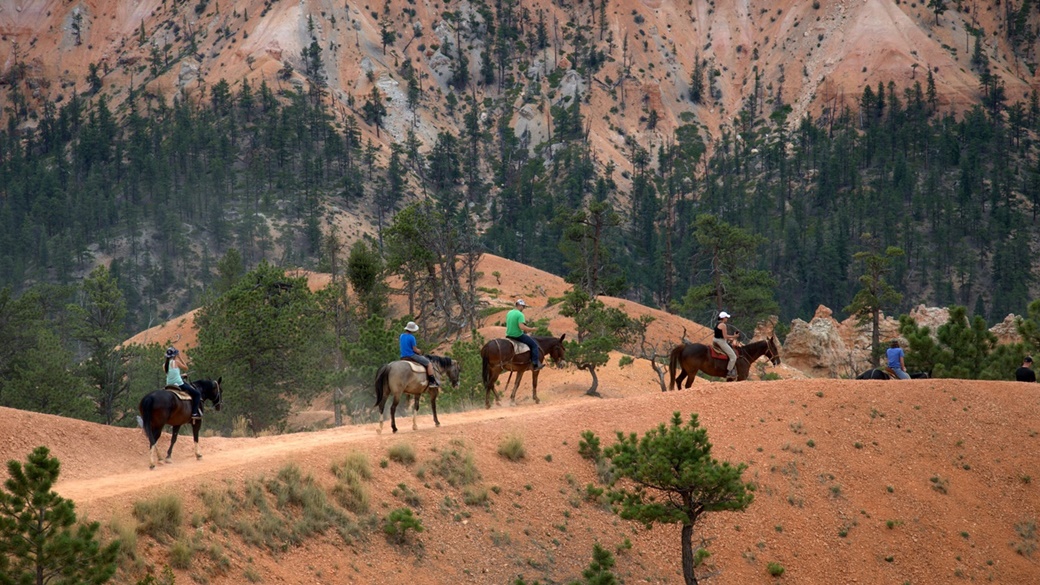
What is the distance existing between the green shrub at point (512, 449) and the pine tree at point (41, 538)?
10.8 metres

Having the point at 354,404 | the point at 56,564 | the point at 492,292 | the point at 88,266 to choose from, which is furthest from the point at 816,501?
the point at 88,266

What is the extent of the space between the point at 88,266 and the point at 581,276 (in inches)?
2296

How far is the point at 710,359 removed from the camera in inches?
1049

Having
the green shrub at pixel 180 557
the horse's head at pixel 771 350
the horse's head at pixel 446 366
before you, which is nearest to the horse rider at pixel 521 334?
the horse's head at pixel 446 366

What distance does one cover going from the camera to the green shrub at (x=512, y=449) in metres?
21.8

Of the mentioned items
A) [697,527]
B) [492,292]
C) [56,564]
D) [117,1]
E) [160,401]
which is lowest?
[697,527]

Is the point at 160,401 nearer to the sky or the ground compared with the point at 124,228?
nearer to the ground

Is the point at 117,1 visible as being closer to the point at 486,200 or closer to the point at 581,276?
the point at 486,200

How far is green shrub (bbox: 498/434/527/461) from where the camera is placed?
2180cm

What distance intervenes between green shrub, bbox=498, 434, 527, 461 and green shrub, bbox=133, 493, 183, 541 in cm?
814

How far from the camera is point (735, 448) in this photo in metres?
23.4

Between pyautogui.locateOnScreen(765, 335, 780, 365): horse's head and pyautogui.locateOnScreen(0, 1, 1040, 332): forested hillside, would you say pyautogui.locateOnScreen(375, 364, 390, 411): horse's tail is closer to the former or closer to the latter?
pyautogui.locateOnScreen(765, 335, 780, 365): horse's head

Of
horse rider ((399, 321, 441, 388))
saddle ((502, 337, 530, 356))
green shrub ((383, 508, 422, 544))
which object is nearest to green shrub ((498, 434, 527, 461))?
horse rider ((399, 321, 441, 388))

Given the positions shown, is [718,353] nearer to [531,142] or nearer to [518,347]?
[518,347]
